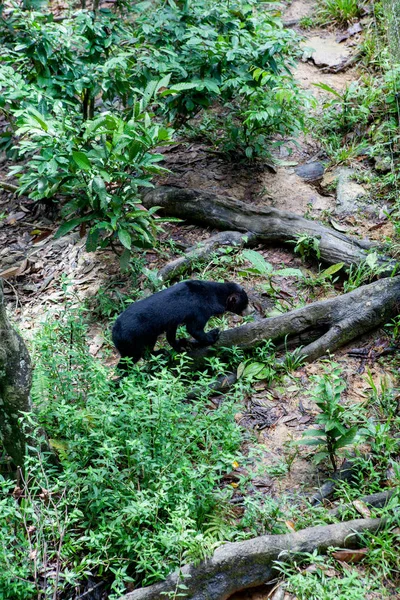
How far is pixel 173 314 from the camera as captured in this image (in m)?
5.85

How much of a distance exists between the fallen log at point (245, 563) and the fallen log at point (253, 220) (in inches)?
128

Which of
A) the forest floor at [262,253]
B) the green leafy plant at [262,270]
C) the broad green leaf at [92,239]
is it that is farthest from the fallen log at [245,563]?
the broad green leaf at [92,239]

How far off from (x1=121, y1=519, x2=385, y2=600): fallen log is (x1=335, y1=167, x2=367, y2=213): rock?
14.3ft

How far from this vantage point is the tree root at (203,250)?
7.09 metres

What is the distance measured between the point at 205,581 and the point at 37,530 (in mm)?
1183

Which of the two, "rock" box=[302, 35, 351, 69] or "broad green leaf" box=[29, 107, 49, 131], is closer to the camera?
"broad green leaf" box=[29, 107, 49, 131]

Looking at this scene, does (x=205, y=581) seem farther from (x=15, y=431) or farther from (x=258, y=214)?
(x=258, y=214)

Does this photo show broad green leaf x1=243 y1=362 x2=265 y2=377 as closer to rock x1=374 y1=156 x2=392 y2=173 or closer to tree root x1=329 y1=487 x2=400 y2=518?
tree root x1=329 y1=487 x2=400 y2=518

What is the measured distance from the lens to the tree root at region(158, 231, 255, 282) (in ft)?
23.2

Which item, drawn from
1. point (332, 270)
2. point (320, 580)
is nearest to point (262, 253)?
point (332, 270)

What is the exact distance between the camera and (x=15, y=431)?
15.5 ft

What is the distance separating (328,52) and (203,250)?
5077 millimetres

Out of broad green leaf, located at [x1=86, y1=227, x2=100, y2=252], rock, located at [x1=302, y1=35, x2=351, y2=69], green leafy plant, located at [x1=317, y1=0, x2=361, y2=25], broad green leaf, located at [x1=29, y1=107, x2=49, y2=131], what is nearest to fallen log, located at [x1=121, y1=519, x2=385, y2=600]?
broad green leaf, located at [x1=86, y1=227, x2=100, y2=252]

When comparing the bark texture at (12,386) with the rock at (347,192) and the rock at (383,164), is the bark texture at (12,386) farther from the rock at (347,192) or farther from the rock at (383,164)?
the rock at (383,164)
